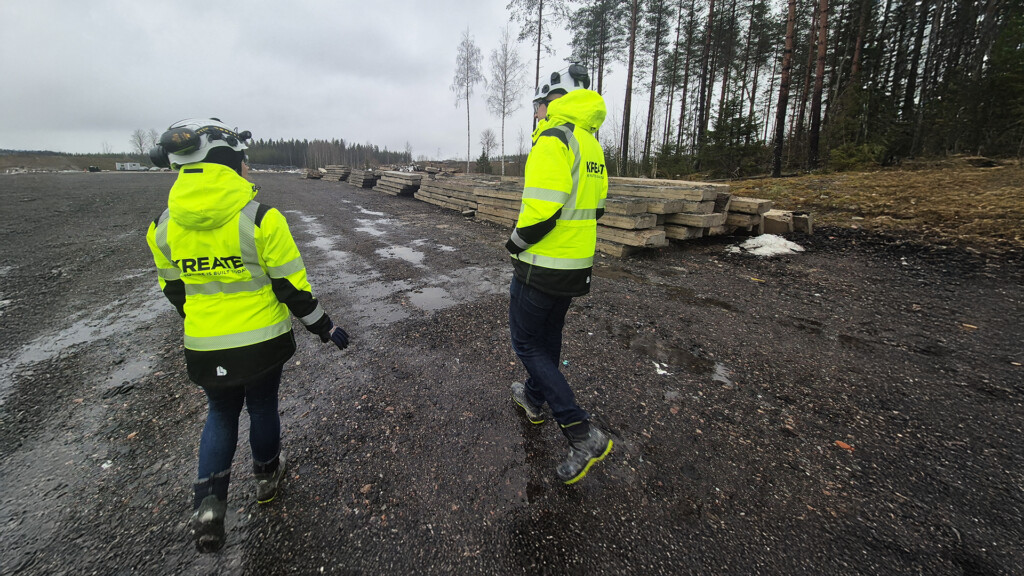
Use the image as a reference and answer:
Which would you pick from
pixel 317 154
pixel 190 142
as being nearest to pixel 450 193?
pixel 190 142

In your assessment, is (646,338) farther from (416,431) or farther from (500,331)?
(416,431)

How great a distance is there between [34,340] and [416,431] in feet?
14.6

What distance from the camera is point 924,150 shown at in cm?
1474

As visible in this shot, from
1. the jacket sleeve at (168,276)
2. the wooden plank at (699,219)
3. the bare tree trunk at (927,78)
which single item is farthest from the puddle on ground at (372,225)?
the bare tree trunk at (927,78)

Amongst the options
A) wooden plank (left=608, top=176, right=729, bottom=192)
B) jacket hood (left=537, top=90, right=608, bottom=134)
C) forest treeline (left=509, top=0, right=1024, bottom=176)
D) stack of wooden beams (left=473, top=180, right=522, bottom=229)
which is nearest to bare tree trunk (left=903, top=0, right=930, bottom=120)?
forest treeline (left=509, top=0, right=1024, bottom=176)

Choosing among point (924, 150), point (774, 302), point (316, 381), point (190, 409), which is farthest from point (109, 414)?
point (924, 150)

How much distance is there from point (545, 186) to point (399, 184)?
1879 cm

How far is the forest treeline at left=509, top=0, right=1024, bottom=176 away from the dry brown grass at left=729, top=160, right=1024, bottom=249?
9.92 feet

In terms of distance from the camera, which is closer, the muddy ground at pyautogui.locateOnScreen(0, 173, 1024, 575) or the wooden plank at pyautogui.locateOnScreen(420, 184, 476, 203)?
the muddy ground at pyautogui.locateOnScreen(0, 173, 1024, 575)

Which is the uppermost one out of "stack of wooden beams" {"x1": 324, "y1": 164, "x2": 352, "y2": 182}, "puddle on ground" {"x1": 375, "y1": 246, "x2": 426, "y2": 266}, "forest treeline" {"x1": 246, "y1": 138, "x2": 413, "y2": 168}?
"forest treeline" {"x1": 246, "y1": 138, "x2": 413, "y2": 168}

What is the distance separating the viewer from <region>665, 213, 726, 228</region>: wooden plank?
24.9 feet

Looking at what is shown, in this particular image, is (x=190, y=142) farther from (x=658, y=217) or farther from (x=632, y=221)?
(x=658, y=217)

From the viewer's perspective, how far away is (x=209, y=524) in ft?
5.97

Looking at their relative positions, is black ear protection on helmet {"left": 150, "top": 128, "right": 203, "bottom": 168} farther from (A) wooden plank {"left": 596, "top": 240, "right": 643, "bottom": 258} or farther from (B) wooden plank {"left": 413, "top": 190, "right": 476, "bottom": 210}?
(B) wooden plank {"left": 413, "top": 190, "right": 476, "bottom": 210}
